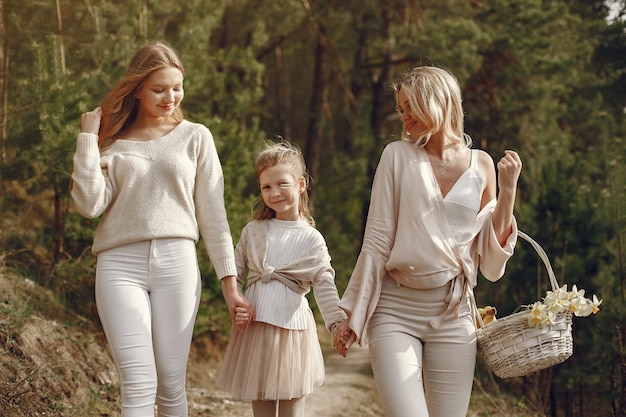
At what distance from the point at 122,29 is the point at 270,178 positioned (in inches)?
156

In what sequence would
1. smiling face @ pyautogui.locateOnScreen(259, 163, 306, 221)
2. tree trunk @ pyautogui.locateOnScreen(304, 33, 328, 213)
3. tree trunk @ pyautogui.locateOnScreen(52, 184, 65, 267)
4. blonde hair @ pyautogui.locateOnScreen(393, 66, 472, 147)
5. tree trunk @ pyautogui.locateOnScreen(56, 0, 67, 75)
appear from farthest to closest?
tree trunk @ pyautogui.locateOnScreen(304, 33, 328, 213)
tree trunk @ pyautogui.locateOnScreen(52, 184, 65, 267)
tree trunk @ pyautogui.locateOnScreen(56, 0, 67, 75)
smiling face @ pyautogui.locateOnScreen(259, 163, 306, 221)
blonde hair @ pyautogui.locateOnScreen(393, 66, 472, 147)

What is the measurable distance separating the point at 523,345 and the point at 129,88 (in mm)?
2026

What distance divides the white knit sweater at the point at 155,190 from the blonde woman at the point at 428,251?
27.7 inches

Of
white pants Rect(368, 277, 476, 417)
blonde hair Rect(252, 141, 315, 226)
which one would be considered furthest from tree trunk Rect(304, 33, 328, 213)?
white pants Rect(368, 277, 476, 417)

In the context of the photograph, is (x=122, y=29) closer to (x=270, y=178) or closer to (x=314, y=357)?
(x=270, y=178)

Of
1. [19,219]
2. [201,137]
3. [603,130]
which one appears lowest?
[19,219]

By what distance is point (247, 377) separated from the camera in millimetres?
3703

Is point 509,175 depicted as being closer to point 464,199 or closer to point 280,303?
point 464,199

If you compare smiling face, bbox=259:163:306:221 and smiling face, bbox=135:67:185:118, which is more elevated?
smiling face, bbox=135:67:185:118

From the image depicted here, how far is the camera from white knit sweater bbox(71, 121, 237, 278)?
3.34 m

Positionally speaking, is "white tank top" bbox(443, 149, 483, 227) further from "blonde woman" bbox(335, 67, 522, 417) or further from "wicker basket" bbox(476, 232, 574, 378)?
"wicker basket" bbox(476, 232, 574, 378)

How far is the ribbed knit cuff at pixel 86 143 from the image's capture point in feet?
11.0

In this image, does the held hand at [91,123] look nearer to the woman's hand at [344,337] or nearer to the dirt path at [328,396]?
the woman's hand at [344,337]

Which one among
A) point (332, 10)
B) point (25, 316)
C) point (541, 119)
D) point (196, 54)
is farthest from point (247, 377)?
point (332, 10)
